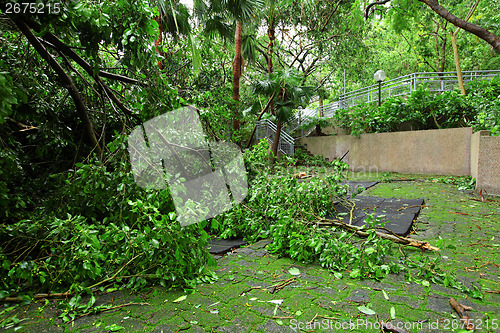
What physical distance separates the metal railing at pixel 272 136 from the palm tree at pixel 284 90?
4.34 meters

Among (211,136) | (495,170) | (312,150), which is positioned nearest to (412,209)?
(495,170)

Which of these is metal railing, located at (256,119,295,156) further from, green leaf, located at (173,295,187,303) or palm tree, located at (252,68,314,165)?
green leaf, located at (173,295,187,303)

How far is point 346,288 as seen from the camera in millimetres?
2078

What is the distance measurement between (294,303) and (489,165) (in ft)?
16.2

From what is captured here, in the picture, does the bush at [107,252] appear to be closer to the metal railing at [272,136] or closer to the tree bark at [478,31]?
the tree bark at [478,31]

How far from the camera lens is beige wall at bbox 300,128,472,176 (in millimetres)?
7266

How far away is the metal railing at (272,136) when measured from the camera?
13180 mm

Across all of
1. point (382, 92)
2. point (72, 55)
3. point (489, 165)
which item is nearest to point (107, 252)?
point (72, 55)

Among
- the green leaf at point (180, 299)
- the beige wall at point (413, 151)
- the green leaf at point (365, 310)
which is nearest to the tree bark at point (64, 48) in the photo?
the green leaf at point (180, 299)

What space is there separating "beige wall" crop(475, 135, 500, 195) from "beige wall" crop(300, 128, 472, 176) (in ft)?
7.67

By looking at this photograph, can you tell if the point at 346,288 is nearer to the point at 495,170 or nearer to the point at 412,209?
the point at 412,209

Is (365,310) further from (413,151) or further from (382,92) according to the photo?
(382,92)

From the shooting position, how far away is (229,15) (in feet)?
25.0

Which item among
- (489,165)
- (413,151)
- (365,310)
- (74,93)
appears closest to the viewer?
(365,310)
